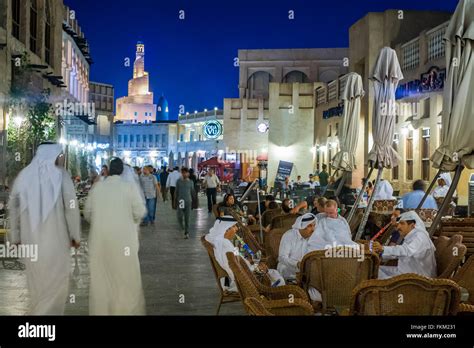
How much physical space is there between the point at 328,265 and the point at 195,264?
559 centimetres

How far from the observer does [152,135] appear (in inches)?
3952

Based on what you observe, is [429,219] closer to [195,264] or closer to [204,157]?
[195,264]

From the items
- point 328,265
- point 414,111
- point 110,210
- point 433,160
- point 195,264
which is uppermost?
point 414,111

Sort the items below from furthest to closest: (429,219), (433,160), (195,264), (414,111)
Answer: (414,111) < (195,264) < (429,219) < (433,160)

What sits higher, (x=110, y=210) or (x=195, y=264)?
(x=110, y=210)

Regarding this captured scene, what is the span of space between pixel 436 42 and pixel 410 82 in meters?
2.16

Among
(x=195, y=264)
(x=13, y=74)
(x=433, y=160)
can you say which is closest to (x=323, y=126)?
(x=13, y=74)

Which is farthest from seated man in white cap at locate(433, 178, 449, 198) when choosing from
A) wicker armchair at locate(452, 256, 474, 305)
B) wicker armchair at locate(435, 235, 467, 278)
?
wicker armchair at locate(452, 256, 474, 305)

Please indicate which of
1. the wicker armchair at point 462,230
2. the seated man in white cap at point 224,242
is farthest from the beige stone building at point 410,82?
the seated man in white cap at point 224,242

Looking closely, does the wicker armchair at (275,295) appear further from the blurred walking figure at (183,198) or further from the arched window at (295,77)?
the arched window at (295,77)

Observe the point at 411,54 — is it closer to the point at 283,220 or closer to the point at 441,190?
the point at 441,190

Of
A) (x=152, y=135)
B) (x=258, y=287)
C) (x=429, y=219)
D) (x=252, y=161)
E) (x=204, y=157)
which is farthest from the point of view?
(x=152, y=135)

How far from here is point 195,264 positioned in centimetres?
1165

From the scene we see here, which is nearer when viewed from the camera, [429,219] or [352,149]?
[429,219]
